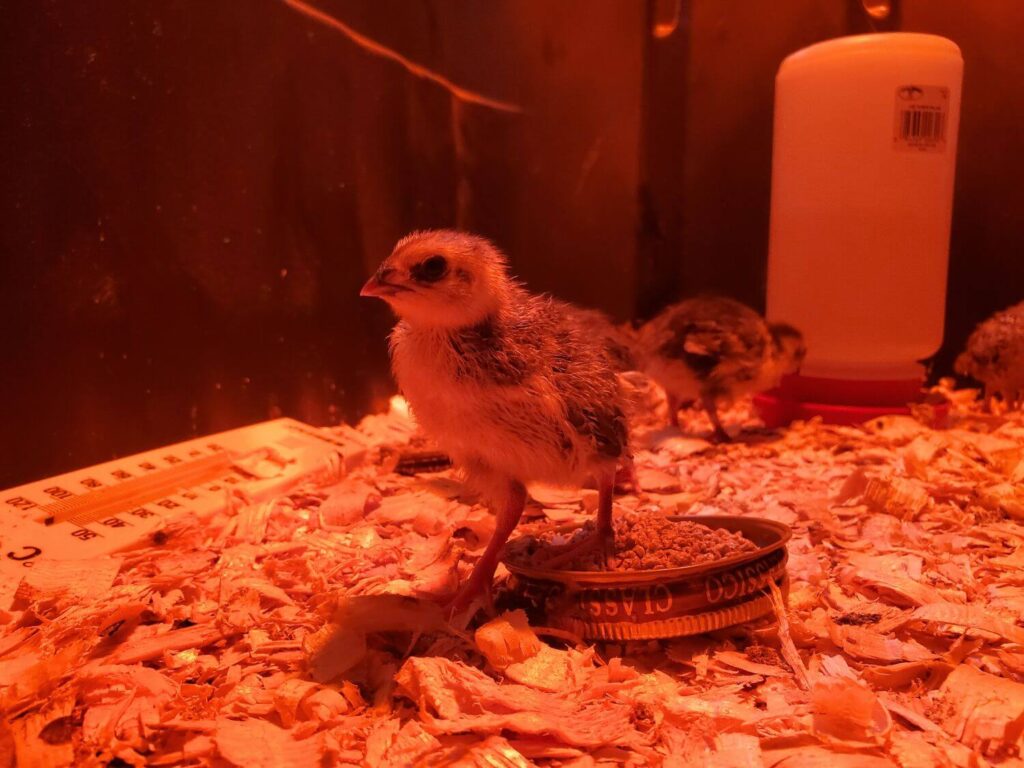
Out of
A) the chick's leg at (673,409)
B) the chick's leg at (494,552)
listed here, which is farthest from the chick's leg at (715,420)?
the chick's leg at (494,552)

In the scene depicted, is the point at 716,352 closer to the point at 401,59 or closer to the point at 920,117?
the point at 920,117

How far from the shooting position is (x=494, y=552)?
1.71m

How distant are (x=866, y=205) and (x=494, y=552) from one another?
285 centimetres

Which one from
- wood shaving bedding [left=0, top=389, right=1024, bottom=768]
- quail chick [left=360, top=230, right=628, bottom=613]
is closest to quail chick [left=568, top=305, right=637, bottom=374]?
wood shaving bedding [left=0, top=389, right=1024, bottom=768]

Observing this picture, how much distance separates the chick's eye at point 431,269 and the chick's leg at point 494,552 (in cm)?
49

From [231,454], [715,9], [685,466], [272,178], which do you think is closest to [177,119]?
[272,178]

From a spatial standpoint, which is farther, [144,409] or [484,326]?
[144,409]

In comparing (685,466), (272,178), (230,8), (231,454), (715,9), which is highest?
(715,9)

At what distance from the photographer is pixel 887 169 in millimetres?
3518

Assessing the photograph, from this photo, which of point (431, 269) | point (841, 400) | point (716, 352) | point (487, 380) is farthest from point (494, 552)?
point (841, 400)

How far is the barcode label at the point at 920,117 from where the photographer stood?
3.42 metres

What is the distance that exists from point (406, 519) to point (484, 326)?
98cm

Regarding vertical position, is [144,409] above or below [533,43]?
below

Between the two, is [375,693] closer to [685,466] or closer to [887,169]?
[685,466]
